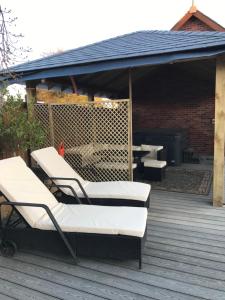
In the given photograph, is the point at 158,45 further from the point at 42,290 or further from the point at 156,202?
the point at 42,290

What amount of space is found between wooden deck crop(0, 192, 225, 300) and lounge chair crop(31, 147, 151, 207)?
568mm

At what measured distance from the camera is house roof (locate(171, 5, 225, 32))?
10.5 metres

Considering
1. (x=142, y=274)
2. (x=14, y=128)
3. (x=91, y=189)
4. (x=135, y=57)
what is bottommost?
(x=142, y=274)

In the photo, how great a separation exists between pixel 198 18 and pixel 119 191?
9.65 m

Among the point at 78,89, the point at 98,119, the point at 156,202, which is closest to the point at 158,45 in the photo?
the point at 98,119

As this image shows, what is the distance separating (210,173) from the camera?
7125 millimetres

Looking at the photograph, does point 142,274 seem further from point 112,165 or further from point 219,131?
point 112,165

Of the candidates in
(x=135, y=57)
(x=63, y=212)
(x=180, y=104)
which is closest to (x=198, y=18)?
(x=180, y=104)

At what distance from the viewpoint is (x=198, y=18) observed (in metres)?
10.9

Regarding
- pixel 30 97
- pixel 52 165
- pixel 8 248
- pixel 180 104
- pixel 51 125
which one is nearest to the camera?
pixel 8 248

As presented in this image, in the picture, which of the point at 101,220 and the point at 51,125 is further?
the point at 51,125

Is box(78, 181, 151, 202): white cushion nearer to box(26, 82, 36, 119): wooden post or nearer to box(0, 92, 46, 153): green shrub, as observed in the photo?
box(0, 92, 46, 153): green shrub

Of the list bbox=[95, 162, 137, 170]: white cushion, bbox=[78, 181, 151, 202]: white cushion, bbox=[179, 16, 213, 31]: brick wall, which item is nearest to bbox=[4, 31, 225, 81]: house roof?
bbox=[95, 162, 137, 170]: white cushion

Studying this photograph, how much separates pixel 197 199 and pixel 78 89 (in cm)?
487
